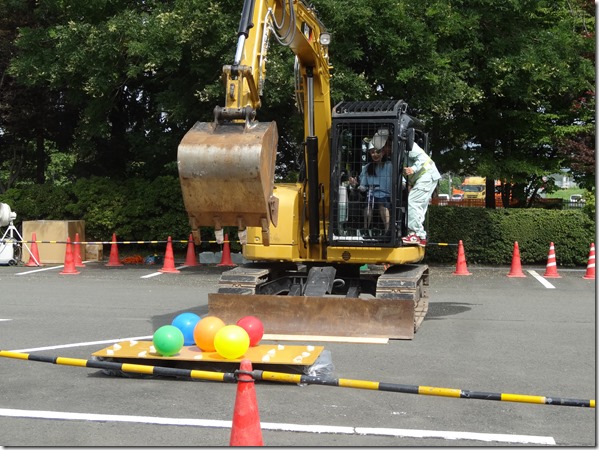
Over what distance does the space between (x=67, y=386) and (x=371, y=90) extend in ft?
43.7

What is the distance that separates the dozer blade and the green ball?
2768mm

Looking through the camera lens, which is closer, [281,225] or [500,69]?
[281,225]

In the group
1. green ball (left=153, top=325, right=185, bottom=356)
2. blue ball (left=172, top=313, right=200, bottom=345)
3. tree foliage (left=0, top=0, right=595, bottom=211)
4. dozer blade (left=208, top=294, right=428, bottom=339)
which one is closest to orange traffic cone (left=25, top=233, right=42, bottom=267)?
tree foliage (left=0, top=0, right=595, bottom=211)

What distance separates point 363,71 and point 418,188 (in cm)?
895

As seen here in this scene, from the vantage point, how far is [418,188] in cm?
1232

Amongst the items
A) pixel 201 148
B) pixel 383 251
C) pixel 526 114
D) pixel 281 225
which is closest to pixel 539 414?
pixel 201 148

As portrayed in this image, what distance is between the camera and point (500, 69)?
20500 mm

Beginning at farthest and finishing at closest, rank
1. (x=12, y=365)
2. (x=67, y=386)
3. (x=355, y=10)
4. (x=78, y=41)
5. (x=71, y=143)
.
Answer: (x=71, y=143), (x=78, y=41), (x=355, y=10), (x=12, y=365), (x=67, y=386)

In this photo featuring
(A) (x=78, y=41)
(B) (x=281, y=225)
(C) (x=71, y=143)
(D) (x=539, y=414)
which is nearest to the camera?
(D) (x=539, y=414)

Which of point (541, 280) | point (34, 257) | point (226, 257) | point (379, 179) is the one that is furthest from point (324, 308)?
point (34, 257)

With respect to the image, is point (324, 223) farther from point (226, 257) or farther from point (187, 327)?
point (226, 257)

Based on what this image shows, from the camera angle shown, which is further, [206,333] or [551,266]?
[551,266]

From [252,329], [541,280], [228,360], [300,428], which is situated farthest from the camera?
[541,280]

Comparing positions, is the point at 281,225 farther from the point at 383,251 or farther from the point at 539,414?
the point at 539,414
